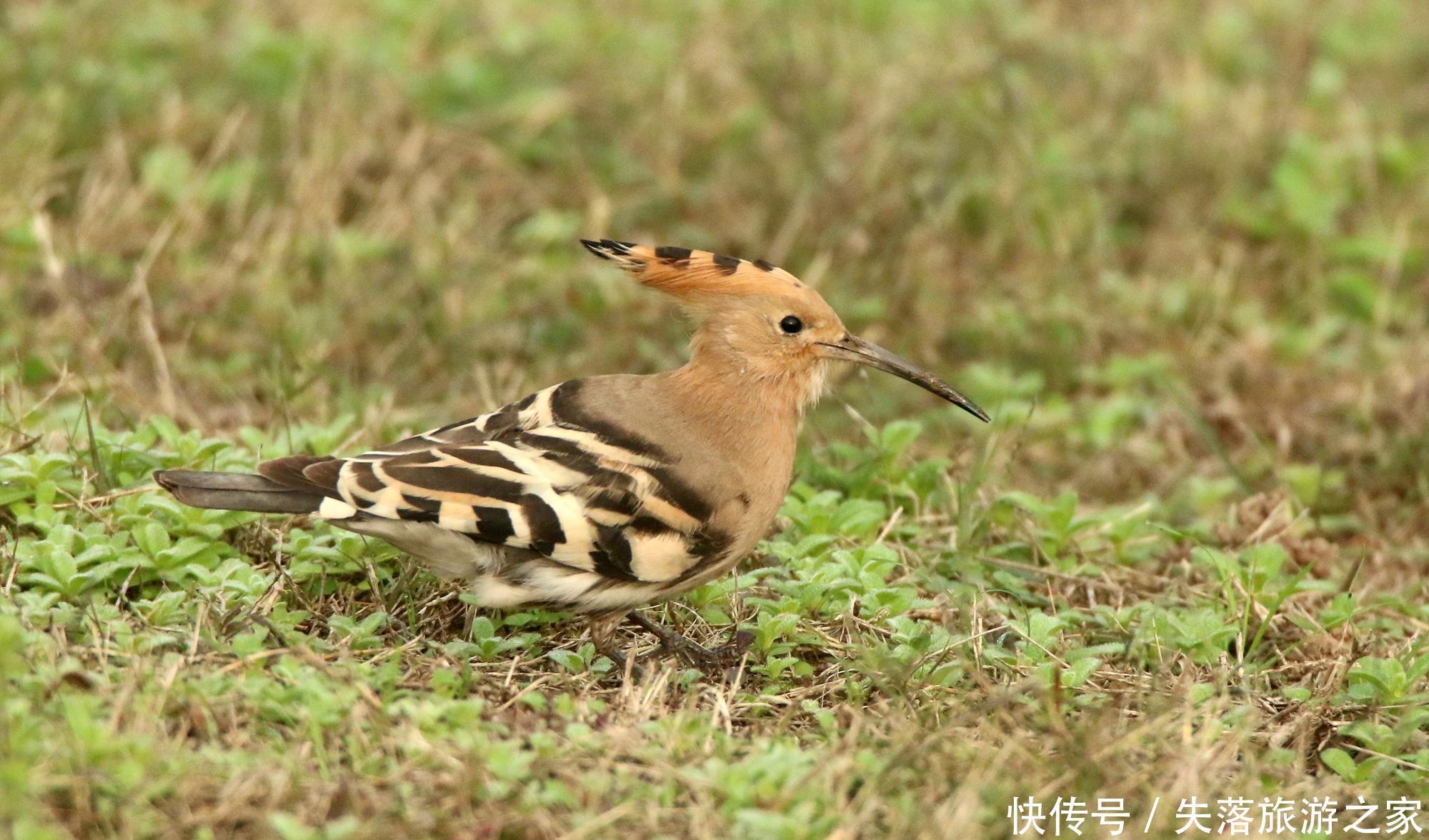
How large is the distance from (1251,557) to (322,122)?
305 cm

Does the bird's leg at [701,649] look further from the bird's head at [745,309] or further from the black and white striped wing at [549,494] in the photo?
the bird's head at [745,309]

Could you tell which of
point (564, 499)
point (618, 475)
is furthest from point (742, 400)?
point (564, 499)

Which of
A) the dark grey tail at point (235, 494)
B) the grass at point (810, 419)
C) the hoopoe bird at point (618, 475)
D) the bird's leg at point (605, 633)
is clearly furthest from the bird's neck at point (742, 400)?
the dark grey tail at point (235, 494)

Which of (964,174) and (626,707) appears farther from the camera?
(964,174)

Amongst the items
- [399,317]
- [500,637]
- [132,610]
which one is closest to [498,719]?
[500,637]

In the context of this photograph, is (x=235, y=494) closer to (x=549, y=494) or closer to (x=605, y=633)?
(x=549, y=494)

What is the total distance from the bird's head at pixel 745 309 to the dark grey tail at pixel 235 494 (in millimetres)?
770

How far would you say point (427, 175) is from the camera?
17.6ft

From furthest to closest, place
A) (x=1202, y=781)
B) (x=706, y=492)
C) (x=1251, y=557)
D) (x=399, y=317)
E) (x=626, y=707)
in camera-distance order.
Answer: (x=399, y=317) < (x=1251, y=557) < (x=706, y=492) < (x=626, y=707) < (x=1202, y=781)

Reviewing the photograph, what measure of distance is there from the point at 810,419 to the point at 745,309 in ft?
3.09

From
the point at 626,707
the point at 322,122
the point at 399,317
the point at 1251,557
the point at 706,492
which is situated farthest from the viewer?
the point at 322,122

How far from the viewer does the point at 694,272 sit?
134 inches

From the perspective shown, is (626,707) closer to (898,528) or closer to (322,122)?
(898,528)

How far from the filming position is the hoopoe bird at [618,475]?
2959 mm
